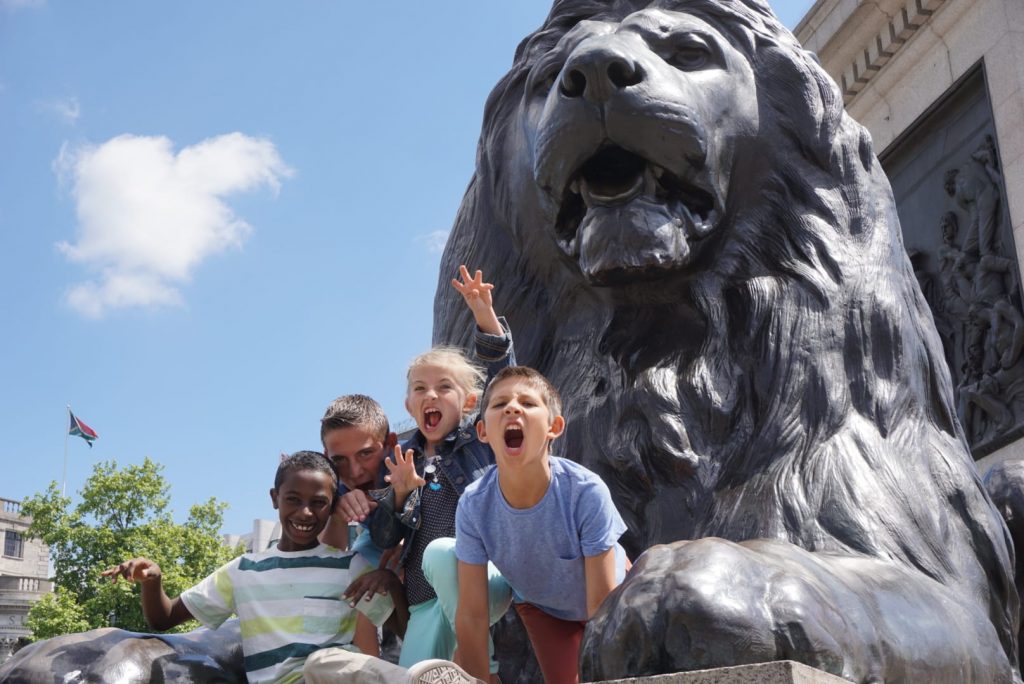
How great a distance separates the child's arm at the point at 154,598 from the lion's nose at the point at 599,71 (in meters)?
1.62

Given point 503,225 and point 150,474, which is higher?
point 503,225

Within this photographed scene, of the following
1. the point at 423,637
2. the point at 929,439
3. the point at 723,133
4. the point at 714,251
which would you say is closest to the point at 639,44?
the point at 723,133

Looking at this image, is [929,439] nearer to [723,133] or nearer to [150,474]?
[723,133]

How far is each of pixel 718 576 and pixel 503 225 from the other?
6.30 feet

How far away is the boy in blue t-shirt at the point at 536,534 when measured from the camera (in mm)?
2564

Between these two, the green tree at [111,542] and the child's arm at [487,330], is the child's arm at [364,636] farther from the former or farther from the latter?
the green tree at [111,542]

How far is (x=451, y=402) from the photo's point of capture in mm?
3344

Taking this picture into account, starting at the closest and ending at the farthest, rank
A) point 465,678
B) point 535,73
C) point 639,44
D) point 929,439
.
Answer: point 465,678, point 929,439, point 639,44, point 535,73

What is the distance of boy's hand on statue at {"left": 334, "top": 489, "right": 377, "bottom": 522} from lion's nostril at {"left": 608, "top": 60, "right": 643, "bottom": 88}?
1.25 metres

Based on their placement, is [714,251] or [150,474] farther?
[150,474]

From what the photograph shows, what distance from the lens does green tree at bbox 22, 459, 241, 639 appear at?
1040 inches

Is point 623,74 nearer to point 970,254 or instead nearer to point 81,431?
point 970,254

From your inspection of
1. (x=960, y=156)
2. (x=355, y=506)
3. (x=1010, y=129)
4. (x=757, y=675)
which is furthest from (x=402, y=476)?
(x=960, y=156)

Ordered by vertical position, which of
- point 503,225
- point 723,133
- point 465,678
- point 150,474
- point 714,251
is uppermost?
point 723,133
